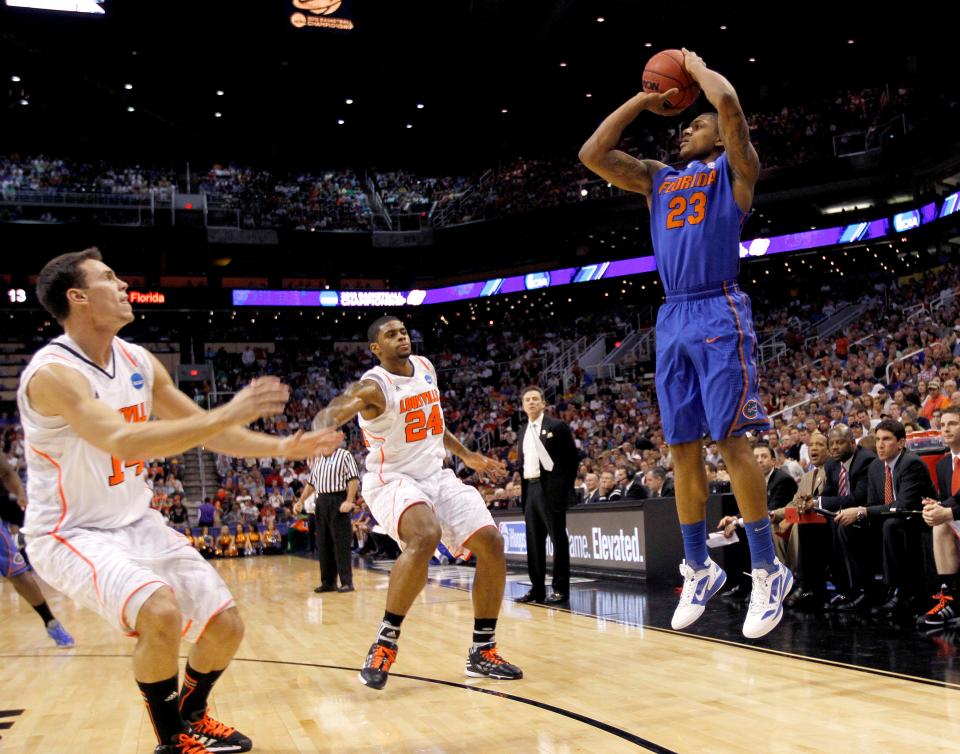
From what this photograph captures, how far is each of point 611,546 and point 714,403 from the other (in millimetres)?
7304

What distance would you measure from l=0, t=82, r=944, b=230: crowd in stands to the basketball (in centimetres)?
2054

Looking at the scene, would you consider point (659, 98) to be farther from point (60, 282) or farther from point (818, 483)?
point (818, 483)

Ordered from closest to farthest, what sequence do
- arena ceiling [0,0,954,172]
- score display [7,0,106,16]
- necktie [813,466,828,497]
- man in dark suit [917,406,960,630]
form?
man in dark suit [917,406,960,630], necktie [813,466,828,497], score display [7,0,106,16], arena ceiling [0,0,954,172]

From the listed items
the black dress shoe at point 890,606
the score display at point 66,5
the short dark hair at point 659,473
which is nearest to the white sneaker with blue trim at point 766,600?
the black dress shoe at point 890,606

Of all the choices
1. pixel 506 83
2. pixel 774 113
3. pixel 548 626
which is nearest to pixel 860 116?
pixel 774 113

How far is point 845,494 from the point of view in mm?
7457

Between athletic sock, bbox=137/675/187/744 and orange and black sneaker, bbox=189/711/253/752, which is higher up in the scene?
athletic sock, bbox=137/675/187/744

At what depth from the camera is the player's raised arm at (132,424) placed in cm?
279

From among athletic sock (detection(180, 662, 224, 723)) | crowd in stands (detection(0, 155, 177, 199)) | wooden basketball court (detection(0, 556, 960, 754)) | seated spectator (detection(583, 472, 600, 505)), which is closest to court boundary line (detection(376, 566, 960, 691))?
wooden basketball court (detection(0, 556, 960, 754))

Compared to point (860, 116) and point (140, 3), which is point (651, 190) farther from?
point (860, 116)

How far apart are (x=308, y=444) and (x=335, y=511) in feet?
27.3

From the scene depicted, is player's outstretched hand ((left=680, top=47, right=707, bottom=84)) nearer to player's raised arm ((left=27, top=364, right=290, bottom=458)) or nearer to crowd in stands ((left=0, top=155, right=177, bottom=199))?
player's raised arm ((left=27, top=364, right=290, bottom=458))

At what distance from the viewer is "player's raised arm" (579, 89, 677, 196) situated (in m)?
4.30

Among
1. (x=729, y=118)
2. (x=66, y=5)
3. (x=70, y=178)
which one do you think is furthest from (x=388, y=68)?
(x=729, y=118)
